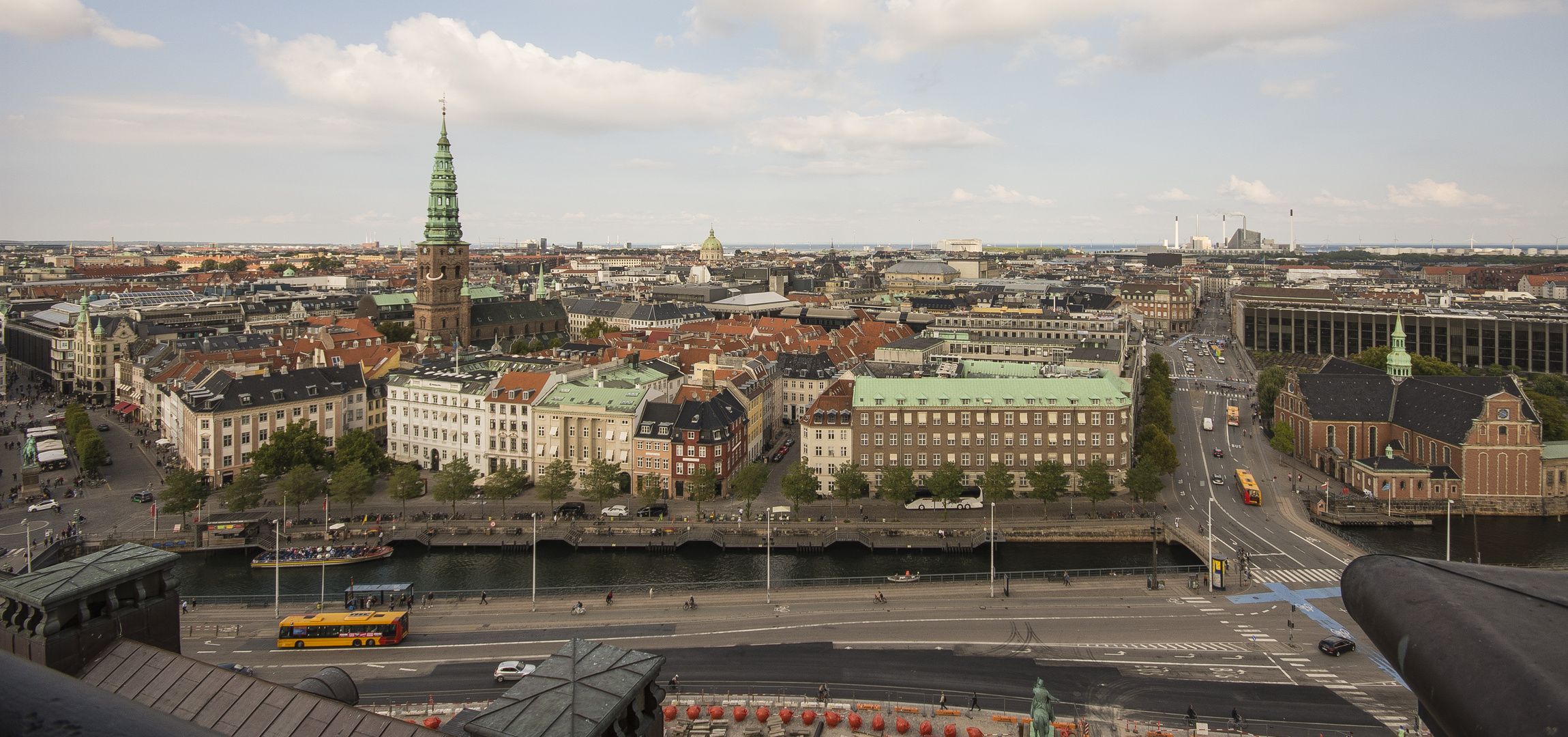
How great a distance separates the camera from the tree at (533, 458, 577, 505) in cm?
6069

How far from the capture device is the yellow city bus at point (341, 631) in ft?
130

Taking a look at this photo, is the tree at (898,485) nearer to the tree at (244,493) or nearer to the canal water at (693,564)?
the canal water at (693,564)

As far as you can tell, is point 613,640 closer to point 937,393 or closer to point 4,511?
point 937,393

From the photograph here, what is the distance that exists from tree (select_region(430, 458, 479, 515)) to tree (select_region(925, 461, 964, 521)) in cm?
3056

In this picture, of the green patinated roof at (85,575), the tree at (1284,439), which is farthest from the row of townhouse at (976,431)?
the green patinated roof at (85,575)

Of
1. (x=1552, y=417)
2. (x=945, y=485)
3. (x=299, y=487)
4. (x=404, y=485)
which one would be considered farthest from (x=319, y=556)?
(x=1552, y=417)

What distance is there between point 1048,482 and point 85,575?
54.8 metres

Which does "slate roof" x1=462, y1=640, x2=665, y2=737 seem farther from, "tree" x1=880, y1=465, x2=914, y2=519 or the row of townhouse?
the row of townhouse

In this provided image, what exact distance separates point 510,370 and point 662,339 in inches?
1392

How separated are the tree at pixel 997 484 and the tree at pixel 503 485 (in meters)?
30.7

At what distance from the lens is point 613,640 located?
4019 centimetres

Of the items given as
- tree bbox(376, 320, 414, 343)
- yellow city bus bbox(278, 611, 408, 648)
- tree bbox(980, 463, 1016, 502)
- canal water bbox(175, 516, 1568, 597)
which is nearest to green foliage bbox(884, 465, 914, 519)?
canal water bbox(175, 516, 1568, 597)

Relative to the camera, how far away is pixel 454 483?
62.1 m

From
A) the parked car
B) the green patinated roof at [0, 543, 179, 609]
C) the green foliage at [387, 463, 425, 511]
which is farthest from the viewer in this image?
the green foliage at [387, 463, 425, 511]
